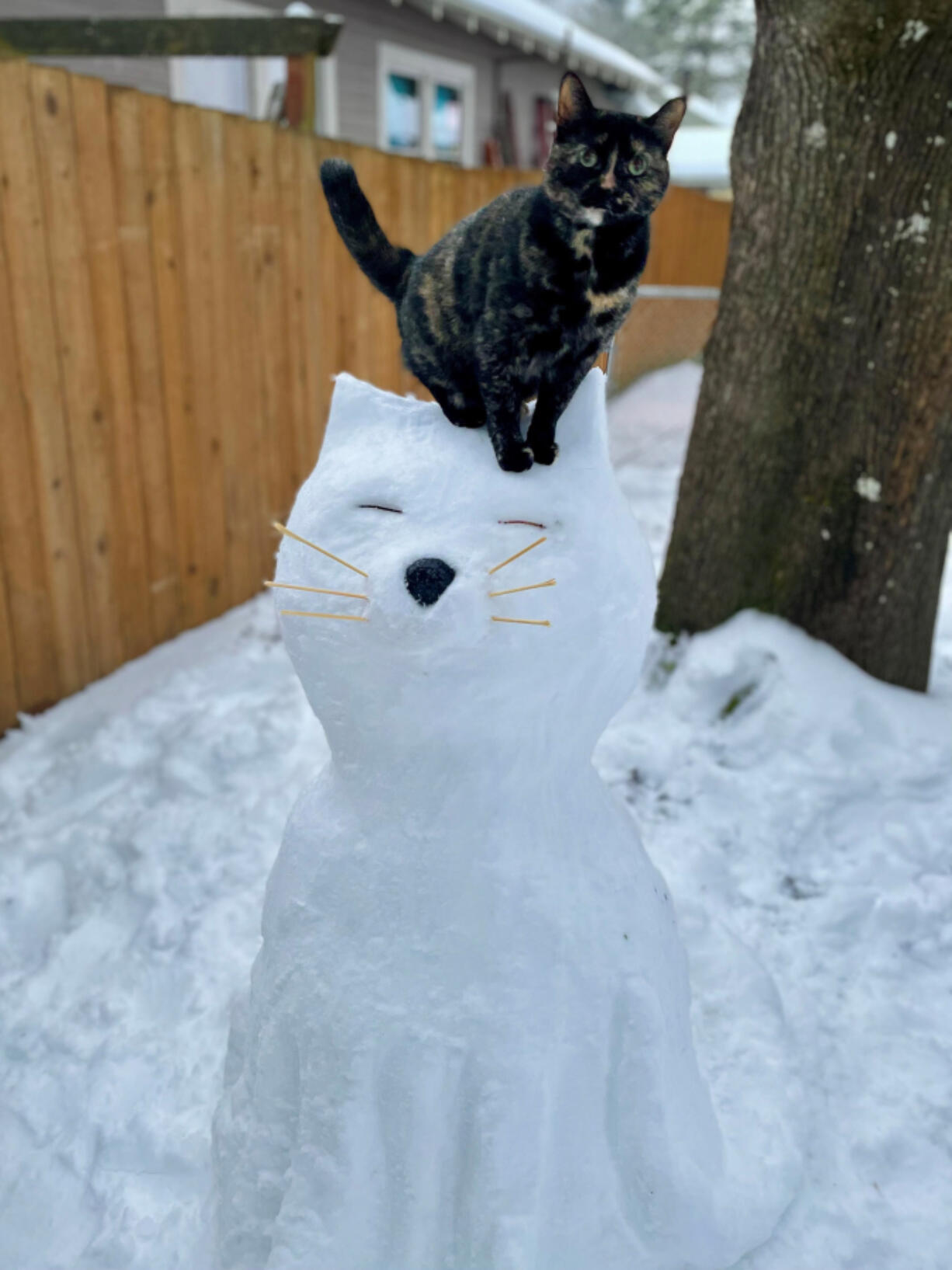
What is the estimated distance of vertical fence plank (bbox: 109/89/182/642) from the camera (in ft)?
11.9

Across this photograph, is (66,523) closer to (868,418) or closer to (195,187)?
(195,187)

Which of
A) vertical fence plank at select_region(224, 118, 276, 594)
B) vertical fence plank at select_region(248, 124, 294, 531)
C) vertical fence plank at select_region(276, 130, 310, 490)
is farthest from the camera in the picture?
vertical fence plank at select_region(276, 130, 310, 490)

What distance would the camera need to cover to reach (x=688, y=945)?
257 cm

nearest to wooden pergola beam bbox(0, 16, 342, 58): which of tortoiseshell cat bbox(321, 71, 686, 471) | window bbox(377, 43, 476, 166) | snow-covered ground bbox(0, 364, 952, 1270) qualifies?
snow-covered ground bbox(0, 364, 952, 1270)

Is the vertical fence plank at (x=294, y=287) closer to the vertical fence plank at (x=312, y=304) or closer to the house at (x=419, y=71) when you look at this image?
the vertical fence plank at (x=312, y=304)

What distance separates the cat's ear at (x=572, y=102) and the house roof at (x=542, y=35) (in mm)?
9549

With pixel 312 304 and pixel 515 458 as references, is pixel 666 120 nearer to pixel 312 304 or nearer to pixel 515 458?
pixel 515 458

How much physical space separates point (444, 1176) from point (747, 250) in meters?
3.07

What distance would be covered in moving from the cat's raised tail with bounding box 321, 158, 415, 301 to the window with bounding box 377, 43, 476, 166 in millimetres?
9124

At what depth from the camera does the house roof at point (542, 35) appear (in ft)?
33.3

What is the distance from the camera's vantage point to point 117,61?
6875 mm

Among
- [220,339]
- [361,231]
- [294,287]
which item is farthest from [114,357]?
[361,231]

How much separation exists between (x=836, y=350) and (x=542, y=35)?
10.3 meters

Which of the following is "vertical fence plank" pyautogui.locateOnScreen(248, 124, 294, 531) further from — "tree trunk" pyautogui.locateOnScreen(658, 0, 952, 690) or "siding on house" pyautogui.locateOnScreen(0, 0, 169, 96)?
"siding on house" pyautogui.locateOnScreen(0, 0, 169, 96)
